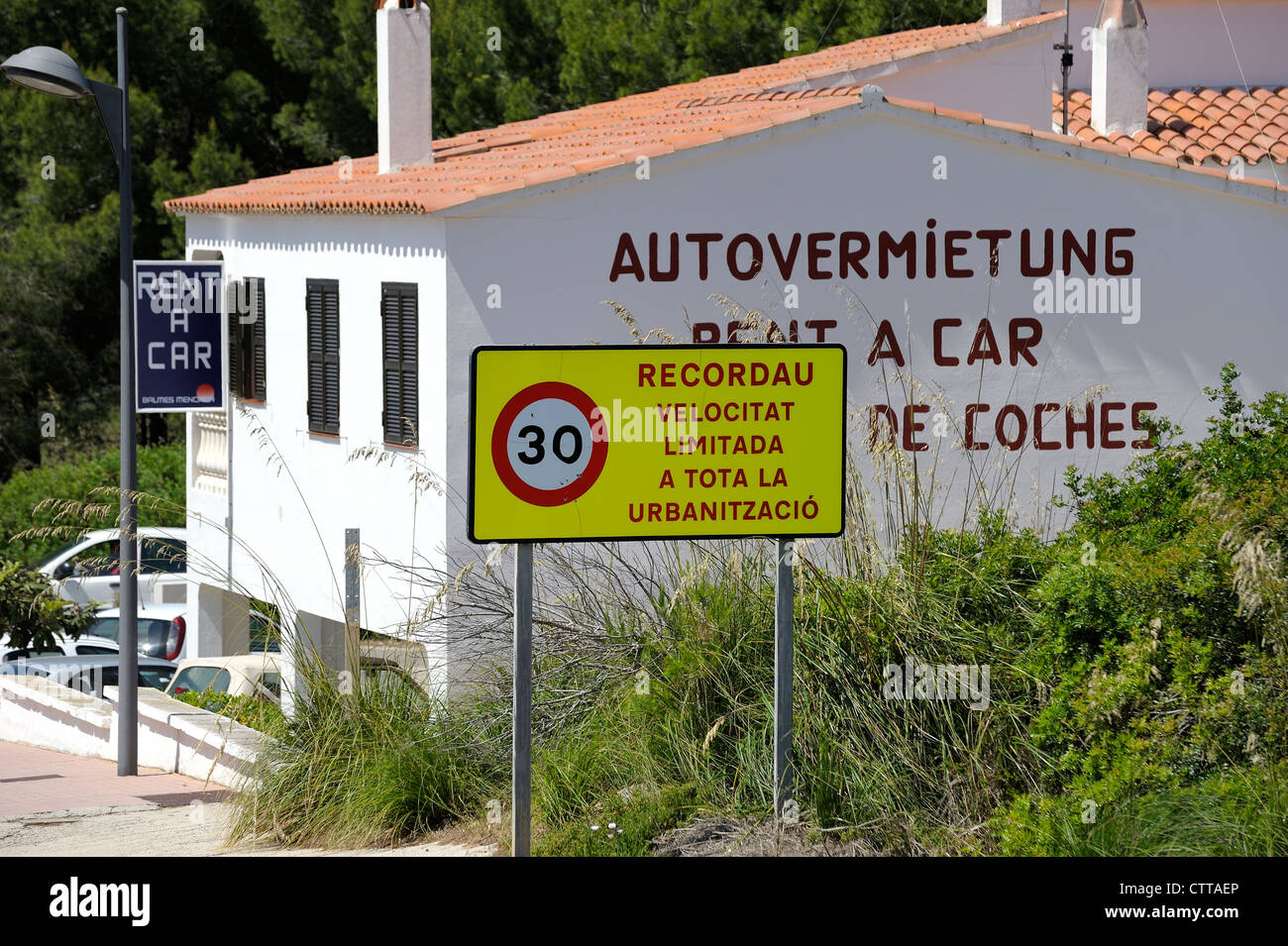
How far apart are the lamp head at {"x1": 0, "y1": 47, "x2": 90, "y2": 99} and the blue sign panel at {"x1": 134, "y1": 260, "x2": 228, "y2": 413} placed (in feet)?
9.19

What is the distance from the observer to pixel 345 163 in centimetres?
1911

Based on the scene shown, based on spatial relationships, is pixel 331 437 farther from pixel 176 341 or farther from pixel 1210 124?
pixel 1210 124

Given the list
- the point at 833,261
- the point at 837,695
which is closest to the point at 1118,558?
the point at 837,695

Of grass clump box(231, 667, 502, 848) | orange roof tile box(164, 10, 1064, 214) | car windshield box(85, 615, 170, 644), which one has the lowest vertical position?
car windshield box(85, 615, 170, 644)

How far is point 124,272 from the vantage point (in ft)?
46.1

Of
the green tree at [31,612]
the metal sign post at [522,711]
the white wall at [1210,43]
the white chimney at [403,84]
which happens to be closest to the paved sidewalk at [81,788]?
the green tree at [31,612]

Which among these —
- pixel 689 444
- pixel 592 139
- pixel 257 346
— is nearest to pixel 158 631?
pixel 257 346

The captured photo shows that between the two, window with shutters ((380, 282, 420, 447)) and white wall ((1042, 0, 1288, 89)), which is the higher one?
white wall ((1042, 0, 1288, 89))

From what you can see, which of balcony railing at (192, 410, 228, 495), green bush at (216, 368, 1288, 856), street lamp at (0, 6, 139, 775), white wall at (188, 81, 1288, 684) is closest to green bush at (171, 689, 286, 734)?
green bush at (216, 368, 1288, 856)

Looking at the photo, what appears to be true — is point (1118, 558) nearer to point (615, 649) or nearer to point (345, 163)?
point (615, 649)

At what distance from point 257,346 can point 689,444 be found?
11.7 meters

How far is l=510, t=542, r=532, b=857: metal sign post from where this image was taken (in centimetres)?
659

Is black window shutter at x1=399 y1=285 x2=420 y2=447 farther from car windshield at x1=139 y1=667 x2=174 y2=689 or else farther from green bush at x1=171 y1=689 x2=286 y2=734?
car windshield at x1=139 y1=667 x2=174 y2=689

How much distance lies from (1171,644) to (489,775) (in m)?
3.35
